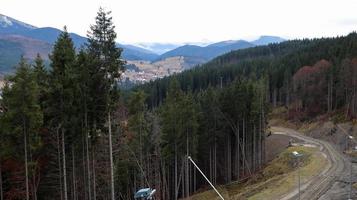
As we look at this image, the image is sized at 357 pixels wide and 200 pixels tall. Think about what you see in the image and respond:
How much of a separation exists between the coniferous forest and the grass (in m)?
5.36

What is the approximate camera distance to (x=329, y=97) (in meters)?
102

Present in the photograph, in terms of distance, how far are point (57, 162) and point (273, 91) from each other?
113248 mm

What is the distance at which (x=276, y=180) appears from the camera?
5241 cm

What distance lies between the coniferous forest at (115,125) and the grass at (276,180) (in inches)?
211

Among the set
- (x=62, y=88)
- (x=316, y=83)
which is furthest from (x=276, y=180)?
(x=316, y=83)

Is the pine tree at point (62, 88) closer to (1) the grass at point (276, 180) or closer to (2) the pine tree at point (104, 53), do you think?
(2) the pine tree at point (104, 53)

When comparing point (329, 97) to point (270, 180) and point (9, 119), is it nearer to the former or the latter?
point (270, 180)

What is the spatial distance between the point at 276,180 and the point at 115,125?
26372mm

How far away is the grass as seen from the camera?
47.2 m

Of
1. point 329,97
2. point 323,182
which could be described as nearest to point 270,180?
point 323,182

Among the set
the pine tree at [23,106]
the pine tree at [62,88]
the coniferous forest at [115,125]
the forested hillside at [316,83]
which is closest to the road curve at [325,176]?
the coniferous forest at [115,125]

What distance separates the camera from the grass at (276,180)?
47178 mm

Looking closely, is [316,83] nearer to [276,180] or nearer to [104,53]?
[276,180]

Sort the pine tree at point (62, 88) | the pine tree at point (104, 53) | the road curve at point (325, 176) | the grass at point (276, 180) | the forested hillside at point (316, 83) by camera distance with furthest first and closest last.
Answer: the forested hillside at point (316, 83) < the grass at point (276, 180) < the road curve at point (325, 176) < the pine tree at point (62, 88) < the pine tree at point (104, 53)
